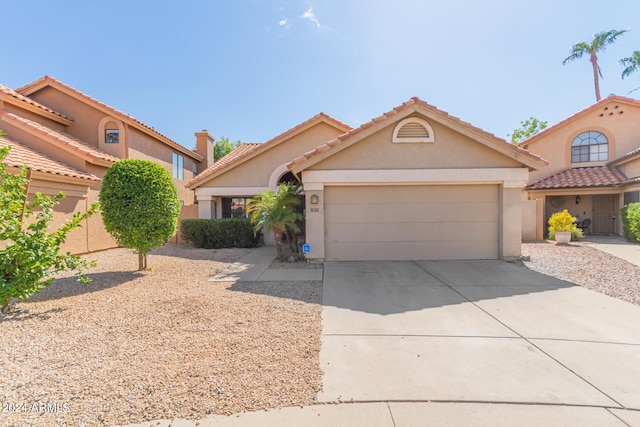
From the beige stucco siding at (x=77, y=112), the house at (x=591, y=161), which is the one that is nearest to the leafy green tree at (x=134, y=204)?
the beige stucco siding at (x=77, y=112)

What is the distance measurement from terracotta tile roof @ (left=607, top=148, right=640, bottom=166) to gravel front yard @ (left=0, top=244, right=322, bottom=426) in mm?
19300

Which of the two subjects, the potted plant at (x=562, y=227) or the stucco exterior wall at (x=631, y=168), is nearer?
the potted plant at (x=562, y=227)

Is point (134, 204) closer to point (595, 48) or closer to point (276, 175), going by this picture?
point (276, 175)

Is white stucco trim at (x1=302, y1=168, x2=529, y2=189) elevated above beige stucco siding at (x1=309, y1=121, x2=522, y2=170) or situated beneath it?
situated beneath

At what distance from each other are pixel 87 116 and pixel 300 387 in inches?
715

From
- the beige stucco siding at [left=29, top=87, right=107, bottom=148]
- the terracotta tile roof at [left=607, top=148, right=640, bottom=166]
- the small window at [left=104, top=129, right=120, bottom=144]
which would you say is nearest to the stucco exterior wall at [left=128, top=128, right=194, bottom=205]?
the small window at [left=104, top=129, right=120, bottom=144]

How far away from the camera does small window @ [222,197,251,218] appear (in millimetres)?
14562

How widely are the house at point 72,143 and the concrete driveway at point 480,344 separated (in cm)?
1056

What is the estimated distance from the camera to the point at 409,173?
8906 mm

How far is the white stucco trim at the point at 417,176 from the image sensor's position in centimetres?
887

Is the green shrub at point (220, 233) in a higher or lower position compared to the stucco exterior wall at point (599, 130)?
lower

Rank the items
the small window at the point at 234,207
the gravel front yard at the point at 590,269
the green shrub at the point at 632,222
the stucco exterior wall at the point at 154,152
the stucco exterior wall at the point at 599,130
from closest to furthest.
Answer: the gravel front yard at the point at 590,269, the green shrub at the point at 632,222, the small window at the point at 234,207, the stucco exterior wall at the point at 154,152, the stucco exterior wall at the point at 599,130

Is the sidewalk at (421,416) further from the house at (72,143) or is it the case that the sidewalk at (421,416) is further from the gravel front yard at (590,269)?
the house at (72,143)

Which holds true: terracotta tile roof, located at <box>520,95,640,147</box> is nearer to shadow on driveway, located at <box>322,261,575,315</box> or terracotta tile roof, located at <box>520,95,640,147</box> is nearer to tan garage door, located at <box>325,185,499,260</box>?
tan garage door, located at <box>325,185,499,260</box>
